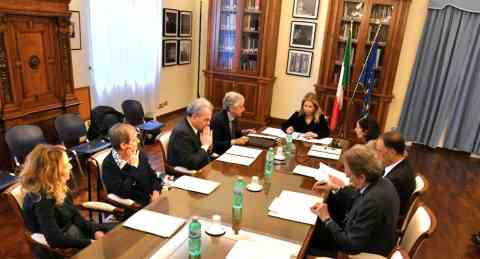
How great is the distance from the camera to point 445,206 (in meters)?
4.17

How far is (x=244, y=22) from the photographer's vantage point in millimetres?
6316

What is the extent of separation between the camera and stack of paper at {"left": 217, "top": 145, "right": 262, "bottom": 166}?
9.36ft

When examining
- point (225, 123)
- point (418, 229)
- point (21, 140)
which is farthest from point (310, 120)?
point (21, 140)

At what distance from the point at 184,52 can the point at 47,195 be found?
5311 millimetres

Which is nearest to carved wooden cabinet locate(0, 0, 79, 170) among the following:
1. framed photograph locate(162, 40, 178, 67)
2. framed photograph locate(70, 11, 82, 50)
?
framed photograph locate(70, 11, 82, 50)

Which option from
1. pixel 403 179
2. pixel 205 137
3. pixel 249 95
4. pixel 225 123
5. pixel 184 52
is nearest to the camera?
pixel 403 179

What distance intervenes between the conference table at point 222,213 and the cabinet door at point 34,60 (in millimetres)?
2345

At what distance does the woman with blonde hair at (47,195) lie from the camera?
1927 mm

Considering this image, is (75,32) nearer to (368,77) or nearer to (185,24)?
(185,24)

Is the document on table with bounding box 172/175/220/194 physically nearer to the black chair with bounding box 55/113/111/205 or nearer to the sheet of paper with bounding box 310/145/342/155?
the sheet of paper with bounding box 310/145/342/155

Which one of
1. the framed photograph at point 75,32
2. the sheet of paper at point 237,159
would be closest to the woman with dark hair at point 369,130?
the sheet of paper at point 237,159

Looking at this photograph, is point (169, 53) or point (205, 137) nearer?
point (205, 137)

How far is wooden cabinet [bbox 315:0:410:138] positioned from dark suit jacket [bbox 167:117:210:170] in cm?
371

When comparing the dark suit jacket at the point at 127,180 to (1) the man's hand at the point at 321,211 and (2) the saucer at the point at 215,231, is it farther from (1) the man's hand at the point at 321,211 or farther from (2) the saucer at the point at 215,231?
(1) the man's hand at the point at 321,211
